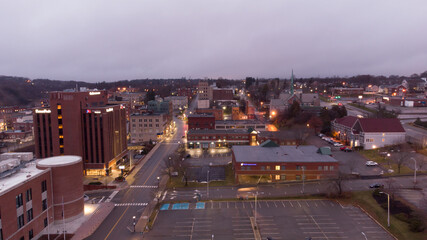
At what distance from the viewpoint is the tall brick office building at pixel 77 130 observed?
4559cm

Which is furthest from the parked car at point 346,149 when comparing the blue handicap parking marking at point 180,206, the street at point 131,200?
the blue handicap parking marking at point 180,206

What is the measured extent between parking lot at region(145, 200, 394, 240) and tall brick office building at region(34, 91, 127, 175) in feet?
60.6

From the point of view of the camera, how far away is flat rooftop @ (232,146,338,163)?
43.3 meters

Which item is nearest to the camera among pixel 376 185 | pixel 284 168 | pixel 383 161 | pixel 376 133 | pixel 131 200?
pixel 131 200

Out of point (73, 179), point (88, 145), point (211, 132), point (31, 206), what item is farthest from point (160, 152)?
point (31, 206)

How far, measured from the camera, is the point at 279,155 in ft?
150

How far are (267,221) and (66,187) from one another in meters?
21.1

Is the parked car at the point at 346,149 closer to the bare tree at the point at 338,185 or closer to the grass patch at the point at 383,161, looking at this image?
the grass patch at the point at 383,161

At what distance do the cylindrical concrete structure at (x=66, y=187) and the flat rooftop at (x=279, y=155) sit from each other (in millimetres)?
21037

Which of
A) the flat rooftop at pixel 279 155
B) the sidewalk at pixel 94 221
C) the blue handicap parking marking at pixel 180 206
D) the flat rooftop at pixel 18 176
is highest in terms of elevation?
the flat rooftop at pixel 18 176

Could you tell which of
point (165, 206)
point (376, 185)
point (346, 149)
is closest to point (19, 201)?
point (165, 206)

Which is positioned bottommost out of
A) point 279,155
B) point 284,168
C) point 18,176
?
point 284,168

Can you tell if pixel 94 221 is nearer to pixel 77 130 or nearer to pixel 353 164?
pixel 77 130

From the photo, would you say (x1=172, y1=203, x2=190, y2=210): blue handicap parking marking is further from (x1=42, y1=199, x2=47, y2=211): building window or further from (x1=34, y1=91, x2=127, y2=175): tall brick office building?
(x1=34, y1=91, x2=127, y2=175): tall brick office building
